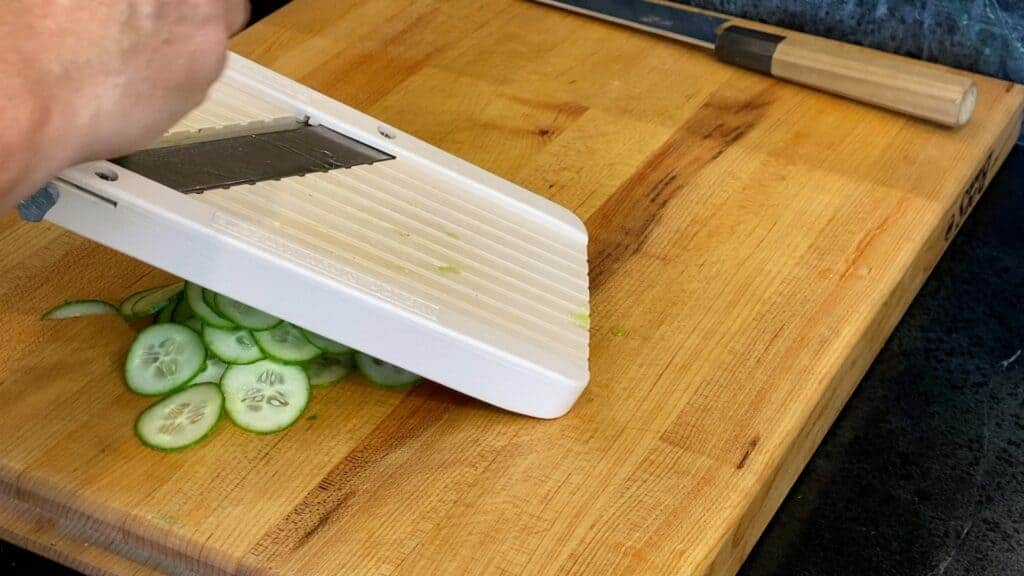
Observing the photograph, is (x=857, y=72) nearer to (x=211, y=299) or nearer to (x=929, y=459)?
(x=929, y=459)

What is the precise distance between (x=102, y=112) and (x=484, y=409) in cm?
46

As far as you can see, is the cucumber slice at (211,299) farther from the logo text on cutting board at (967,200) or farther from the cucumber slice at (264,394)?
the logo text on cutting board at (967,200)

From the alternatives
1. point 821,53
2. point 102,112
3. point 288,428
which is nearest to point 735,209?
point 821,53

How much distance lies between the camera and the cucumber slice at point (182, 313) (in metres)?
1.26

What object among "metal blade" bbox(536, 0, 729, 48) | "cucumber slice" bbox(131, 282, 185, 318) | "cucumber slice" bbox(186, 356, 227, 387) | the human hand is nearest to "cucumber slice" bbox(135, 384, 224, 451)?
"cucumber slice" bbox(186, 356, 227, 387)

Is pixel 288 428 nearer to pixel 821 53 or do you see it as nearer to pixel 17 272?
pixel 17 272

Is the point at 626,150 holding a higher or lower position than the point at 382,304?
lower

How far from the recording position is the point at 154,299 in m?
1.29

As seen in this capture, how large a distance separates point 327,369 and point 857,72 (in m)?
0.79

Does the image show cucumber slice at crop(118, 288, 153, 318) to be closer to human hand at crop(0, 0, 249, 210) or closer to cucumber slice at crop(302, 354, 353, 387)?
cucumber slice at crop(302, 354, 353, 387)

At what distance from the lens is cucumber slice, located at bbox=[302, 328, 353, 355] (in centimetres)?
122

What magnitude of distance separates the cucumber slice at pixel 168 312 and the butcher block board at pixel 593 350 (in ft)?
0.12

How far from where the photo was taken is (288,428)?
118cm

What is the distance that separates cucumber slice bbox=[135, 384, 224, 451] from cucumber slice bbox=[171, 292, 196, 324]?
0.08 meters
